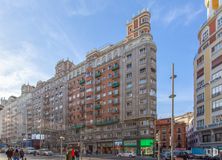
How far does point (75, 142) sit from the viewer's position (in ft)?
390

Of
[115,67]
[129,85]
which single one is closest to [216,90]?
[129,85]

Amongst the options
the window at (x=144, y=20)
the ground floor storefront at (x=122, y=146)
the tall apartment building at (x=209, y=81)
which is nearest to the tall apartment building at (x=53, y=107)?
the ground floor storefront at (x=122, y=146)

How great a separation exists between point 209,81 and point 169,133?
63903mm

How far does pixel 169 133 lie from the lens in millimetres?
135000

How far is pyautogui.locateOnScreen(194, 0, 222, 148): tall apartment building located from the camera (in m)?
70.2

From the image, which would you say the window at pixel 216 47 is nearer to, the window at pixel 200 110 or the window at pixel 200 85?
the window at pixel 200 85

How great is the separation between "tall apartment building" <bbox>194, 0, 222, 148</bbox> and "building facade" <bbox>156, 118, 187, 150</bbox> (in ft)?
167

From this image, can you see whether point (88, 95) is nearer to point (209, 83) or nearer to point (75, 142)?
point (75, 142)

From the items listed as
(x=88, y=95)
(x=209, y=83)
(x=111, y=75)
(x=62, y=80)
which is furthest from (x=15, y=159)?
(x=62, y=80)

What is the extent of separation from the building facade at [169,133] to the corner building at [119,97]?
1382 inches

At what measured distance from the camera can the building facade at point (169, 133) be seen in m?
136

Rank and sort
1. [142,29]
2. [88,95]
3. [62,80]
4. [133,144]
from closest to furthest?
[133,144] < [142,29] < [88,95] < [62,80]

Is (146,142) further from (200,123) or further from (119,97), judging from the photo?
(119,97)

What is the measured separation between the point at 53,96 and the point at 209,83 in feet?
277
